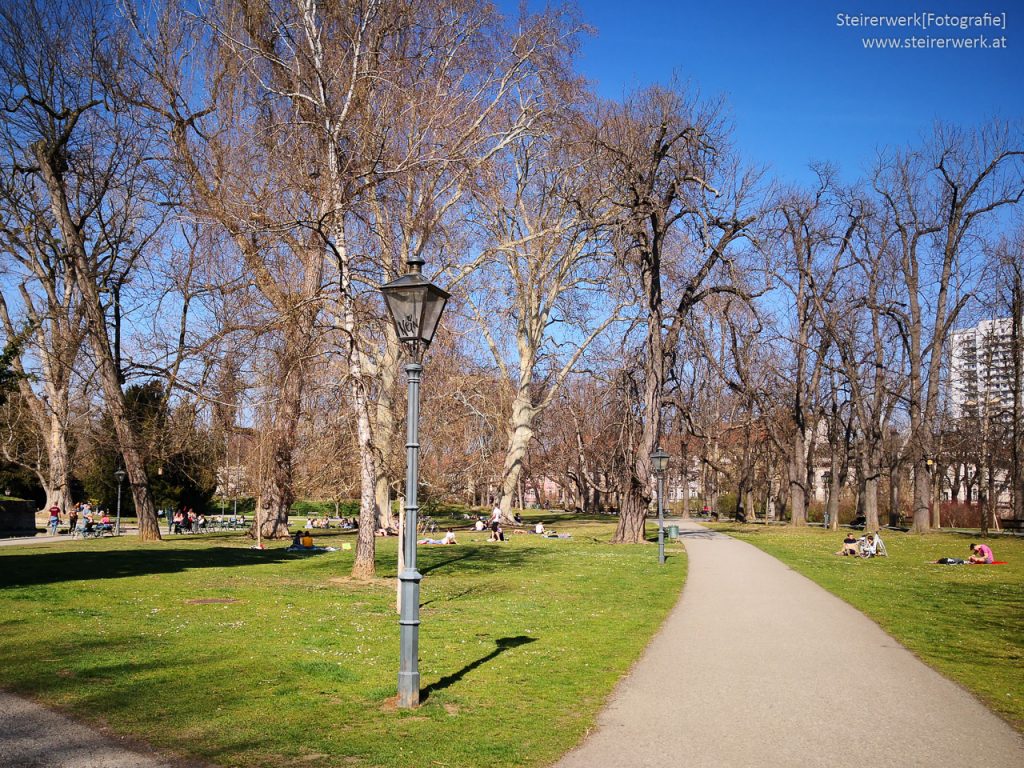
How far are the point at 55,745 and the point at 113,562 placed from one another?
15784 millimetres

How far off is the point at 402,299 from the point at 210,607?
7646 mm

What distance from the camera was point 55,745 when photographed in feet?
19.4

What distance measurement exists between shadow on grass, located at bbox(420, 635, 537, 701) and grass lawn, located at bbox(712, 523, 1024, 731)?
4.97 metres

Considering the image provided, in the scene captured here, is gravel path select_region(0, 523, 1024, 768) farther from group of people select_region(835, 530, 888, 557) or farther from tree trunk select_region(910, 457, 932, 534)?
tree trunk select_region(910, 457, 932, 534)

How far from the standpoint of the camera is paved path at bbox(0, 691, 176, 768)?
5.57 metres

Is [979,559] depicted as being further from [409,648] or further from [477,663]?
[409,648]

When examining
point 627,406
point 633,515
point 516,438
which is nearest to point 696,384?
point 627,406

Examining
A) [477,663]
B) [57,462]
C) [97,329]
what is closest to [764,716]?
[477,663]

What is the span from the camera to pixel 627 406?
3316 cm

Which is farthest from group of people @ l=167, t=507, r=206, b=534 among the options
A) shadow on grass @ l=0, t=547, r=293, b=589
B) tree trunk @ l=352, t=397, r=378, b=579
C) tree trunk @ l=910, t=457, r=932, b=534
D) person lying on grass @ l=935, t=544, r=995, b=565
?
tree trunk @ l=910, t=457, r=932, b=534

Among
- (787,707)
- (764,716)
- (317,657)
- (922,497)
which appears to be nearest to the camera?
(764,716)

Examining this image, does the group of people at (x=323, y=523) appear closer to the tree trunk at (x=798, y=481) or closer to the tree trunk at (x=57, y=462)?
the tree trunk at (x=57, y=462)

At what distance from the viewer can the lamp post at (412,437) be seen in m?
7.34

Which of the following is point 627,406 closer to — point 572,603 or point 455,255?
point 455,255
